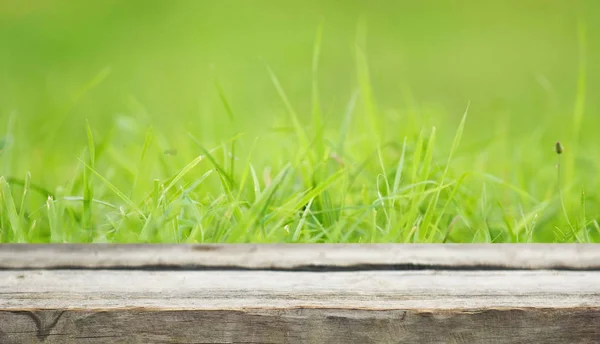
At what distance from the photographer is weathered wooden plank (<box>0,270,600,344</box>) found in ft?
2.67

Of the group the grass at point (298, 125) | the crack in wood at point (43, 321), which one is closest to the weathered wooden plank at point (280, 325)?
the crack in wood at point (43, 321)

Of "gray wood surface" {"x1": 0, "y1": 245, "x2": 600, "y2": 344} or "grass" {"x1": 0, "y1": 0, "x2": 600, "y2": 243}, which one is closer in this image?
"gray wood surface" {"x1": 0, "y1": 245, "x2": 600, "y2": 344}

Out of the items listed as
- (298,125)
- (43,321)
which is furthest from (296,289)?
(298,125)

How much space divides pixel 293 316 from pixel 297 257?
10 cm

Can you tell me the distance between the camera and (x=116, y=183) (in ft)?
5.45

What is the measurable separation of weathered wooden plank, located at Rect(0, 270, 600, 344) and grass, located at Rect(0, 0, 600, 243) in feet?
0.66

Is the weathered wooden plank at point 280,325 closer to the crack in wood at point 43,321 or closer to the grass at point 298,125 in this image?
the crack in wood at point 43,321

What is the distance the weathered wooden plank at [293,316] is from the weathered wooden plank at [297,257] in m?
0.05

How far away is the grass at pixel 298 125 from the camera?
1.10m

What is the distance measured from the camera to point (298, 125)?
1.28 meters

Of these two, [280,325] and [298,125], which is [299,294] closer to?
[280,325]

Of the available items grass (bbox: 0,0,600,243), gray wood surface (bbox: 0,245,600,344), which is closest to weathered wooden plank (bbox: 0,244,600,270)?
gray wood surface (bbox: 0,245,600,344)

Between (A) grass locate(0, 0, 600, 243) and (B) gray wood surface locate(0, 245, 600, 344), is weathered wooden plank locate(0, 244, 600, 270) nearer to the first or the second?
(B) gray wood surface locate(0, 245, 600, 344)

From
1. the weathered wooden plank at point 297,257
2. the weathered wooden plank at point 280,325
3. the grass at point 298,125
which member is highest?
the weathered wooden plank at point 297,257
